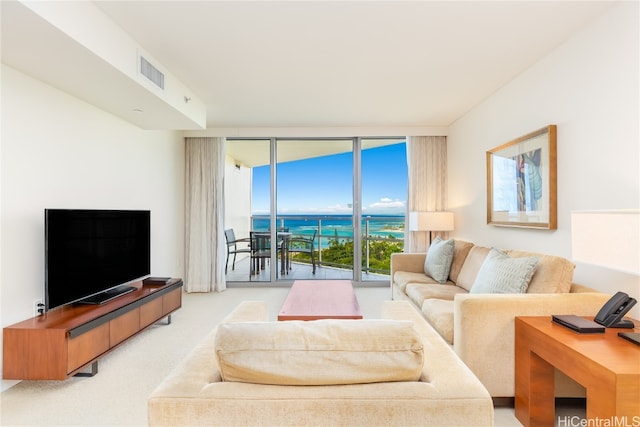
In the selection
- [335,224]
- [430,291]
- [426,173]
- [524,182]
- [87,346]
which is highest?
[426,173]

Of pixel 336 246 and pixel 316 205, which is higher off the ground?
pixel 316 205

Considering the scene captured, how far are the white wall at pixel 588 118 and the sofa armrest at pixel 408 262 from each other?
1.07m

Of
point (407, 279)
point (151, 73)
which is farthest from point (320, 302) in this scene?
point (151, 73)

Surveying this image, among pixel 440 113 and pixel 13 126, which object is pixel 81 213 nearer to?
pixel 13 126

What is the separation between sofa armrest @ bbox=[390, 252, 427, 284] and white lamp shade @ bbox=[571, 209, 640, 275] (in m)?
2.73

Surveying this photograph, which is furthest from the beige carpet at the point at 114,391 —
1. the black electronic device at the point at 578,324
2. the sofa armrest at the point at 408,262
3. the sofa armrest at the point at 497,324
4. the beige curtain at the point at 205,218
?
the sofa armrest at the point at 408,262

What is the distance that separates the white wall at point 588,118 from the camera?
82.5 inches

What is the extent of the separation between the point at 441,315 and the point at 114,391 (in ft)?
7.68

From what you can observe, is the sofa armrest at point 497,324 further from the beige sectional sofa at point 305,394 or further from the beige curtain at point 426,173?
the beige curtain at point 426,173

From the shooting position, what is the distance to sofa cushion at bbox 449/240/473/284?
12.5 ft

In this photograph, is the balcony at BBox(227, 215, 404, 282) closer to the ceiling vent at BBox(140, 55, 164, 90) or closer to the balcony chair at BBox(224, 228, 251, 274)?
the balcony chair at BBox(224, 228, 251, 274)

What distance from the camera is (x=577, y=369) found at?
1.51m

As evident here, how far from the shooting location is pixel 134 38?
263 cm

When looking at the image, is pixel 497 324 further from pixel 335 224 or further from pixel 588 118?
pixel 335 224
